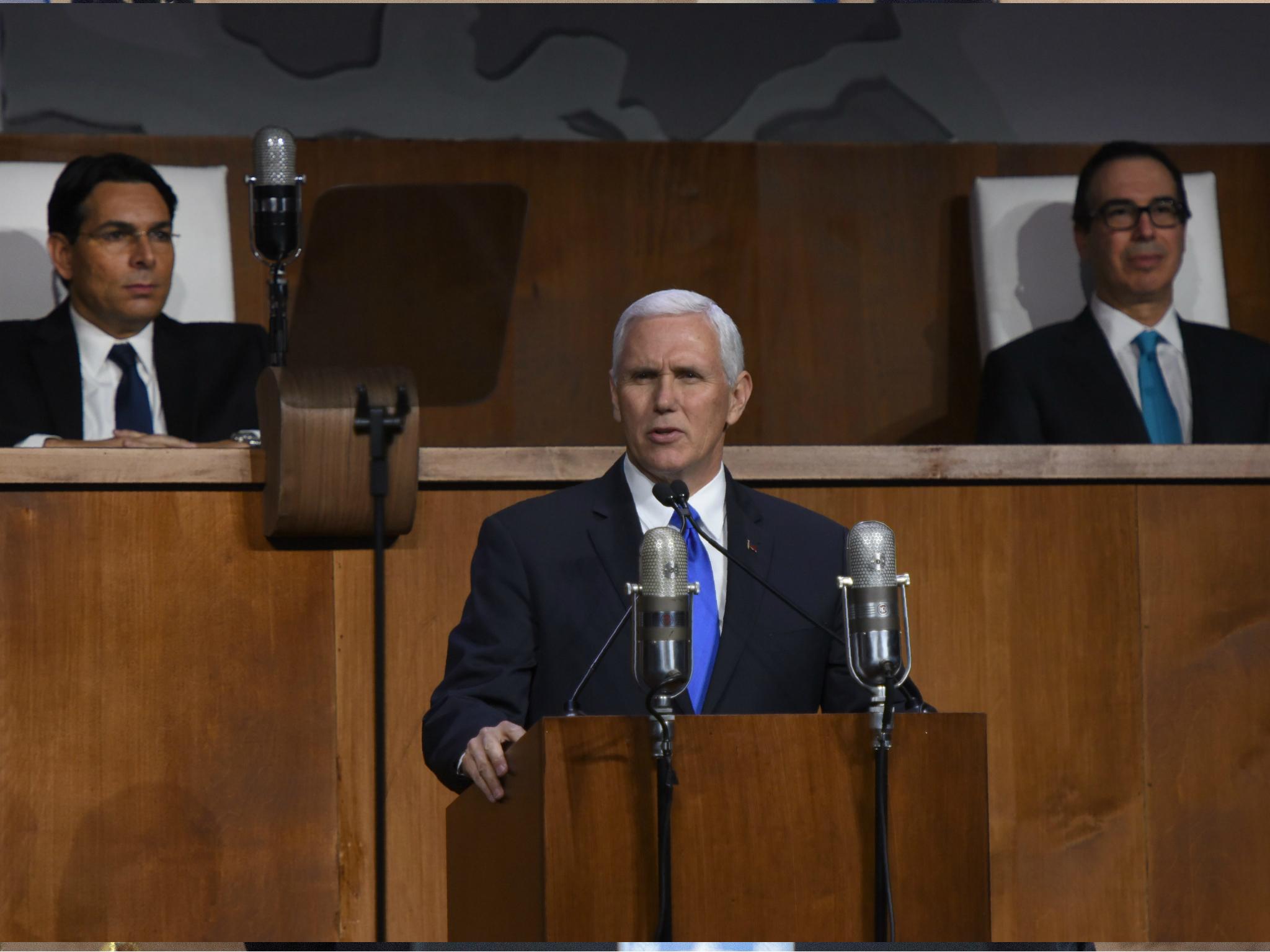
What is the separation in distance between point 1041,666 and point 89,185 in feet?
7.49

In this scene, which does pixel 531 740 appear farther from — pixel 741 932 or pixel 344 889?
pixel 344 889

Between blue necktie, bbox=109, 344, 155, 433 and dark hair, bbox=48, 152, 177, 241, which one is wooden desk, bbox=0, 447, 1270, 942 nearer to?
blue necktie, bbox=109, 344, 155, 433

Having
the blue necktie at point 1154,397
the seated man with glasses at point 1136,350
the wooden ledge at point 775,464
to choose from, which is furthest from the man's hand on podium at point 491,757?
the blue necktie at point 1154,397

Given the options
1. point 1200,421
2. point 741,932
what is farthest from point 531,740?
point 1200,421

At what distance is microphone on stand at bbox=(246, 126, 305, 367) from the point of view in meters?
2.89

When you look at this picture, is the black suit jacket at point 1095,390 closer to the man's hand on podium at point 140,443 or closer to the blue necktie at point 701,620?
the blue necktie at point 701,620

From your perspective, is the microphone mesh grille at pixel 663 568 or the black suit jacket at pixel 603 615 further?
the black suit jacket at pixel 603 615

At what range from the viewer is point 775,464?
9.21 ft

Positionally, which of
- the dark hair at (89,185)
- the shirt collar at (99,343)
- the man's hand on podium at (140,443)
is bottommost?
the man's hand on podium at (140,443)

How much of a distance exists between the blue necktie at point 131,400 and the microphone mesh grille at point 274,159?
2.98ft

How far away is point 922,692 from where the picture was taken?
280 cm

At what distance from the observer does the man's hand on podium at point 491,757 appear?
184 centimetres

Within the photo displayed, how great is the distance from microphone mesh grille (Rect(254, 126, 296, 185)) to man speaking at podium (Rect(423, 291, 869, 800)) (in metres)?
0.80

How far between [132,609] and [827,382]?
97.2 inches
